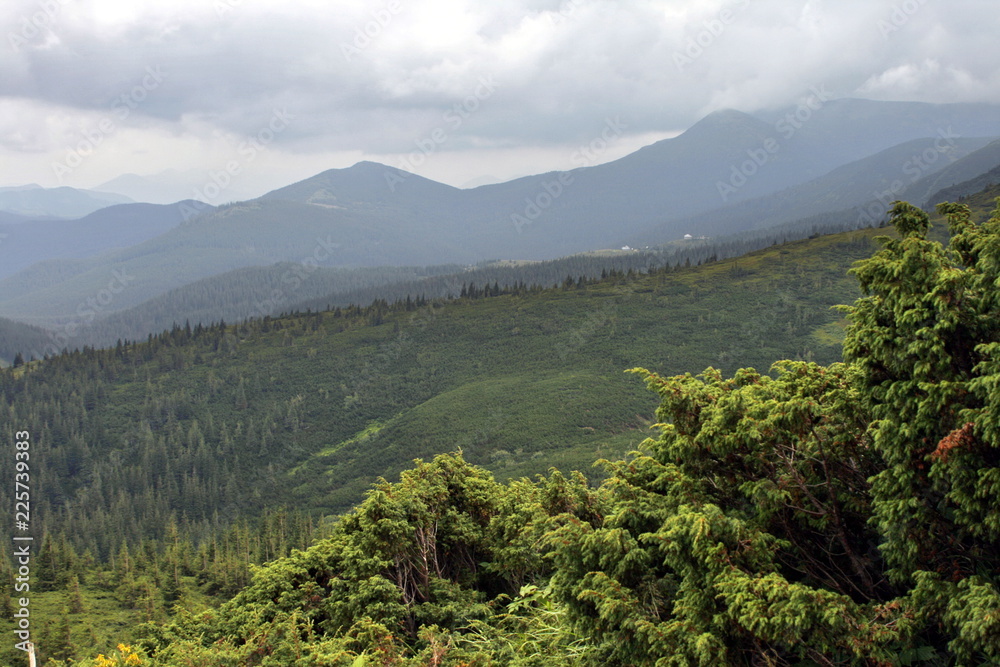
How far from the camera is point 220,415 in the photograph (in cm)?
17300

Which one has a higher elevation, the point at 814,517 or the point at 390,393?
the point at 814,517

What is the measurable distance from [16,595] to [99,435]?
406 ft

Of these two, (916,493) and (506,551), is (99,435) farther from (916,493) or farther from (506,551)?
(916,493)

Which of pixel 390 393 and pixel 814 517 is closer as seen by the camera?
pixel 814 517

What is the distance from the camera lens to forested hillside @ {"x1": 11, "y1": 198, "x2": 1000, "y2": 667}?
24.9ft

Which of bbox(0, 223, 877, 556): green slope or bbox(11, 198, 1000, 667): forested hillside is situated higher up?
bbox(11, 198, 1000, 667): forested hillside

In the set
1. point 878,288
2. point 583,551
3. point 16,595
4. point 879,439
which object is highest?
point 878,288

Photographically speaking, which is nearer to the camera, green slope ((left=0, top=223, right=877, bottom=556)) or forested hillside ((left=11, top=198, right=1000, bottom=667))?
forested hillside ((left=11, top=198, right=1000, bottom=667))

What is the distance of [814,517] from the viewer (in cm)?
965

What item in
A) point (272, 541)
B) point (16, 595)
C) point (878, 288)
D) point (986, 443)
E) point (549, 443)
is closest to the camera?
point (986, 443)

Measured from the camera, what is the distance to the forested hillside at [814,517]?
7578 millimetres

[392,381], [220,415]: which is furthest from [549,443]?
[220,415]

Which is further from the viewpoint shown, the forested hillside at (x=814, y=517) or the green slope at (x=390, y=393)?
the green slope at (x=390, y=393)

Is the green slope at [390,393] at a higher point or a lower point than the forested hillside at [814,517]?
lower
